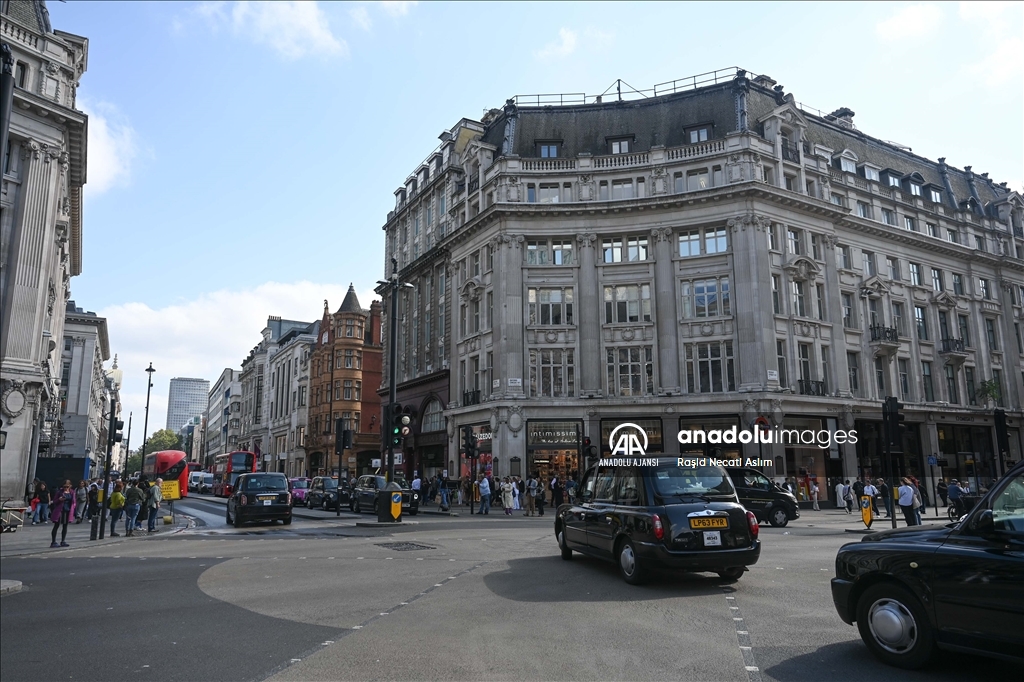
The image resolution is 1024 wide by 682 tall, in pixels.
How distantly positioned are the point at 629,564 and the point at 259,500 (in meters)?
16.8

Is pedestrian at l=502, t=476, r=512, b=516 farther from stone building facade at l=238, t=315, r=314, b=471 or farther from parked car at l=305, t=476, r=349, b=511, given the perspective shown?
stone building facade at l=238, t=315, r=314, b=471

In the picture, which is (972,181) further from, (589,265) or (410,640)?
(410,640)

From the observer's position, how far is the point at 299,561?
13219mm

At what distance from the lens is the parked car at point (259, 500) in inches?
906

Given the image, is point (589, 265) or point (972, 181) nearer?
point (589, 265)

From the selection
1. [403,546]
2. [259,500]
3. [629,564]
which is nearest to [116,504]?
[259,500]

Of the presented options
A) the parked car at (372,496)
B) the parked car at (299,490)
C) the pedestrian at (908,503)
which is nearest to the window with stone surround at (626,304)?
the parked car at (372,496)

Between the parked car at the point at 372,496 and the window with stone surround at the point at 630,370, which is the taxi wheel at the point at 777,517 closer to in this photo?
the parked car at the point at 372,496

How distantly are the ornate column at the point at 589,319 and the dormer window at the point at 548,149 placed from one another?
6374mm

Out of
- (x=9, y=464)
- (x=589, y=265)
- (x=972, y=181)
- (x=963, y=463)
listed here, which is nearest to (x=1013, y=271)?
(x=972, y=181)

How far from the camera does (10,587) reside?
10094 mm

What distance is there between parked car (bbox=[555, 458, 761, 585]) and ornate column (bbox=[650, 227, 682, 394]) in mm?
25898

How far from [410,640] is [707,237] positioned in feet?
112

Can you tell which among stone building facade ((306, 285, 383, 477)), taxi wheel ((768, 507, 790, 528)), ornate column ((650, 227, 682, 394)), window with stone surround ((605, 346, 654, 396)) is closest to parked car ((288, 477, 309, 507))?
window with stone surround ((605, 346, 654, 396))
